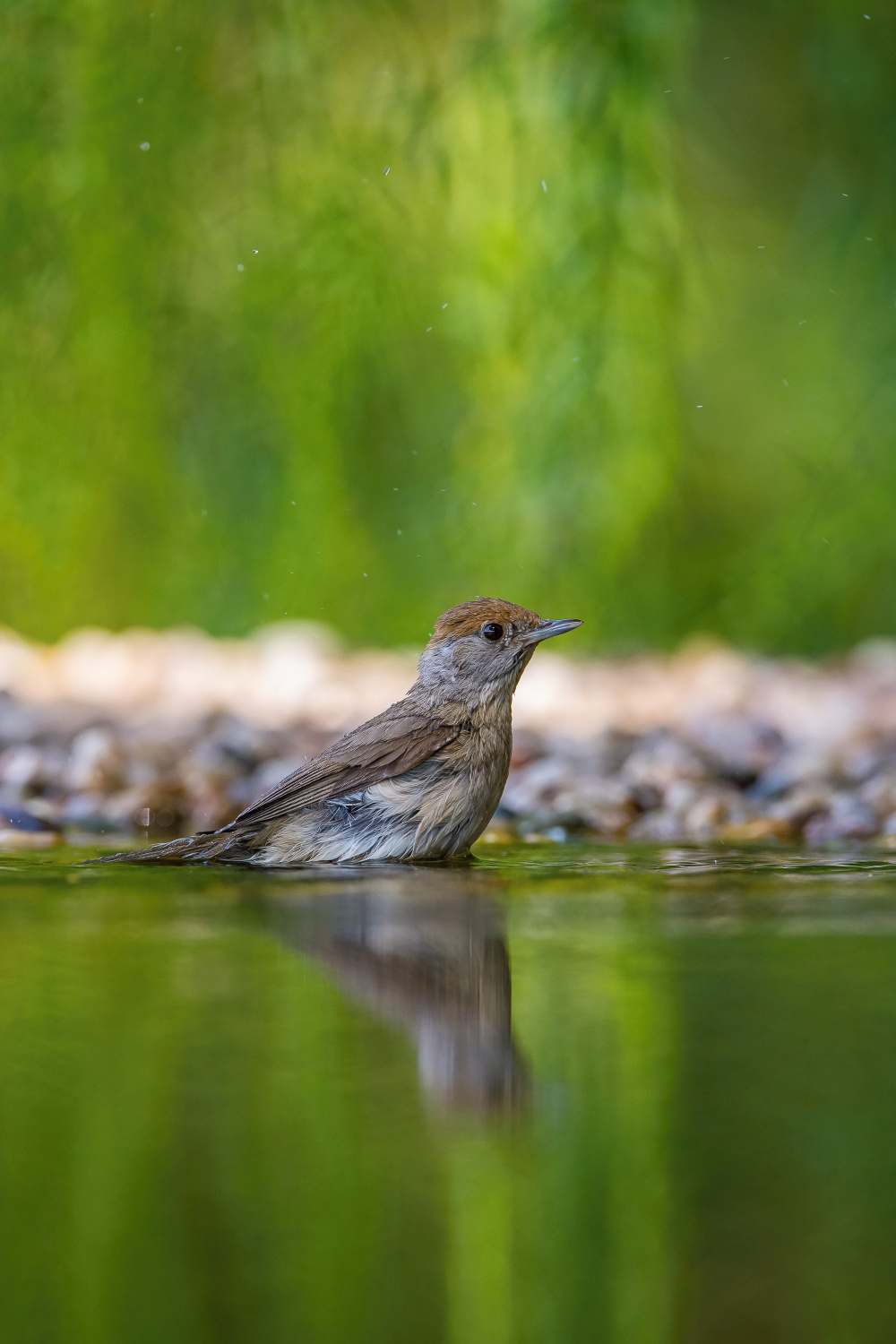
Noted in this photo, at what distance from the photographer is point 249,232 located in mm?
5570

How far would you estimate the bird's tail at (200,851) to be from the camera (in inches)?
109

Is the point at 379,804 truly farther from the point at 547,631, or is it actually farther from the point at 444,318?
the point at 444,318

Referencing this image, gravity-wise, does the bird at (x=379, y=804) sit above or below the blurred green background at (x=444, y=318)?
below

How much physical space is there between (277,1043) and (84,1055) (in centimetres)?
18

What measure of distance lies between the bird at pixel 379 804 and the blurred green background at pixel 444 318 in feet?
7.39

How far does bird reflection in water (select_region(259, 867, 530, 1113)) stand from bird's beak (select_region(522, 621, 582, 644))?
1.86 feet

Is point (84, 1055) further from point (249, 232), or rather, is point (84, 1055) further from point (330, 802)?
point (249, 232)

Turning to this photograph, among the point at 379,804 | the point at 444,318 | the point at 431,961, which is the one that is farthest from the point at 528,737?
the point at 431,961

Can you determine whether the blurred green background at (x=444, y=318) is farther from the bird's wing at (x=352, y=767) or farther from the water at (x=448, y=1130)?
the water at (x=448, y=1130)

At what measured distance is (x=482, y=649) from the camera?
10.00 ft

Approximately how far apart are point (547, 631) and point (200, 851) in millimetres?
803

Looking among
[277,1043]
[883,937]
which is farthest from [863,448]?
[277,1043]

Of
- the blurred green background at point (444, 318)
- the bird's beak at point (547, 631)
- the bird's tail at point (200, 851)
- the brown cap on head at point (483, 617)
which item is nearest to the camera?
the bird's tail at point (200, 851)

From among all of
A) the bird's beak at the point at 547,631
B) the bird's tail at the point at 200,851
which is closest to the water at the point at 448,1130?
the bird's tail at the point at 200,851
